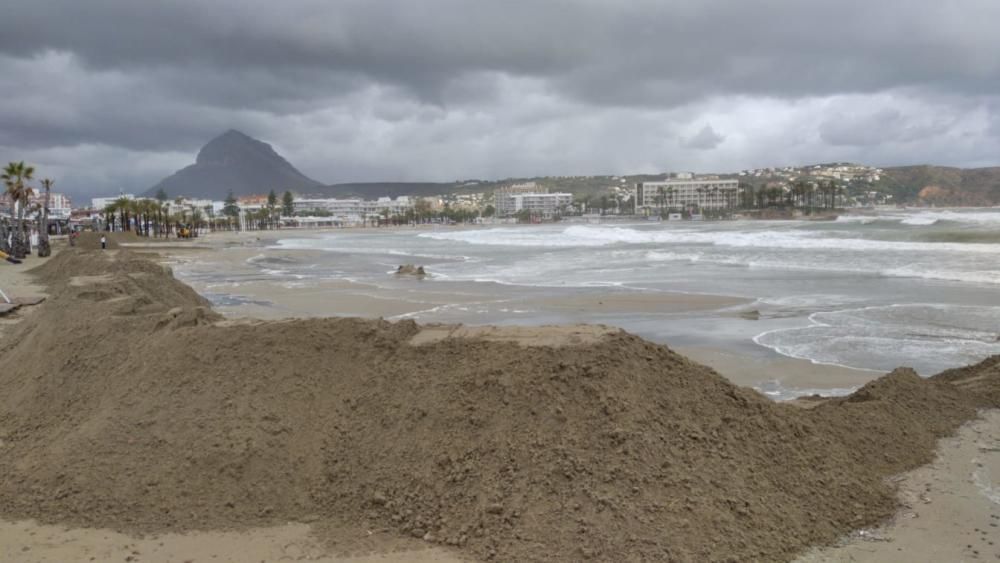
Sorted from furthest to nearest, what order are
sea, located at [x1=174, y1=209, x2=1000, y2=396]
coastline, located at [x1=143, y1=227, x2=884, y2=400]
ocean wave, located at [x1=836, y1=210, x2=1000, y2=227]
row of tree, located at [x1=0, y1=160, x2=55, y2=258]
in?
ocean wave, located at [x1=836, y1=210, x2=1000, y2=227] < row of tree, located at [x1=0, y1=160, x2=55, y2=258] < sea, located at [x1=174, y1=209, x2=1000, y2=396] < coastline, located at [x1=143, y1=227, x2=884, y2=400]

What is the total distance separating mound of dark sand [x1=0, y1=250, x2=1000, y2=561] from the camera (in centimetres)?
471

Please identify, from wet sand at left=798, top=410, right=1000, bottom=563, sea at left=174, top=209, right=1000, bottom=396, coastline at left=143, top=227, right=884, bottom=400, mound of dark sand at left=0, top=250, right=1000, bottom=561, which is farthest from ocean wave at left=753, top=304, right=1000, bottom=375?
mound of dark sand at left=0, top=250, right=1000, bottom=561

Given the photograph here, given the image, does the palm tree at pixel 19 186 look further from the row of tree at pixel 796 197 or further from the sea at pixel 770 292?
the row of tree at pixel 796 197

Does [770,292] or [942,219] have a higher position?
[942,219]

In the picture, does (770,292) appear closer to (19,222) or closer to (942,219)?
(19,222)

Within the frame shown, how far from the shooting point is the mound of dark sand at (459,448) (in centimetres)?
471

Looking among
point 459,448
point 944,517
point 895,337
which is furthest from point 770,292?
point 459,448

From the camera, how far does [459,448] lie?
5.25 meters

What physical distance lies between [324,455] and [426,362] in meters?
1.13

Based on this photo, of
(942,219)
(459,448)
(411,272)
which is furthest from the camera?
(942,219)

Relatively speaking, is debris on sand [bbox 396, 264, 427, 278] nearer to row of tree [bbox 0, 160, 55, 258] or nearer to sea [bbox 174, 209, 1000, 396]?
sea [bbox 174, 209, 1000, 396]

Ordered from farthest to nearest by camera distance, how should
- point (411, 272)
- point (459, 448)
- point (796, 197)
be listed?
point (796, 197) < point (411, 272) < point (459, 448)

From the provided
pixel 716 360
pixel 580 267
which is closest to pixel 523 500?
pixel 716 360

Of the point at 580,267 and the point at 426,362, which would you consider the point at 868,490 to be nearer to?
the point at 426,362
